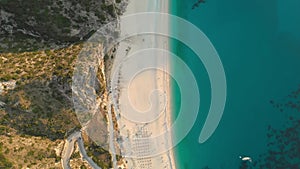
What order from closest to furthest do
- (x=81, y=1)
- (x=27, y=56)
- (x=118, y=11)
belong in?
(x=27, y=56)
(x=81, y=1)
(x=118, y=11)

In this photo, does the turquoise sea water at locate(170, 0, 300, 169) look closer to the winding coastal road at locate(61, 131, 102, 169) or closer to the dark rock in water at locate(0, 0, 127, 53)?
the winding coastal road at locate(61, 131, 102, 169)

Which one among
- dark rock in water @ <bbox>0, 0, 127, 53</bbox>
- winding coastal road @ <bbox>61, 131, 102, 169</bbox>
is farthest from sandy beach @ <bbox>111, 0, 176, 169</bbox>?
dark rock in water @ <bbox>0, 0, 127, 53</bbox>

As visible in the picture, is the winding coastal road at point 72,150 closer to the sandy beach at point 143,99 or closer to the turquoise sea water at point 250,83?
the sandy beach at point 143,99

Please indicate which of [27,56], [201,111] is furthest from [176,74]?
[27,56]

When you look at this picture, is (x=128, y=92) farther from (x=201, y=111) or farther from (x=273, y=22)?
(x=273, y=22)

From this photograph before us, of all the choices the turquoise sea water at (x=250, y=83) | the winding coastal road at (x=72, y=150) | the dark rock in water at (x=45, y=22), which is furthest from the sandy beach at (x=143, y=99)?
the dark rock in water at (x=45, y=22)

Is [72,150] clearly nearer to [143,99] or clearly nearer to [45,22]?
[143,99]
